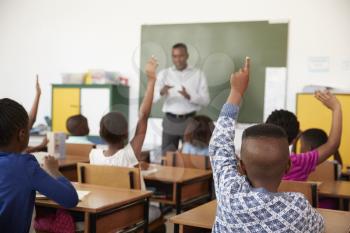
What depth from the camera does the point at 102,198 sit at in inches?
89.2

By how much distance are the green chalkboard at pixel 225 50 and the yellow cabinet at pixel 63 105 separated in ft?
3.82

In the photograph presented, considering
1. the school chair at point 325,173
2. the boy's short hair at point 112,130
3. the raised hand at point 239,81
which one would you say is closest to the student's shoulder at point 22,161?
the raised hand at point 239,81

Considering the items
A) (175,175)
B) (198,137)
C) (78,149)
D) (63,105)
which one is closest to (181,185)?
(175,175)

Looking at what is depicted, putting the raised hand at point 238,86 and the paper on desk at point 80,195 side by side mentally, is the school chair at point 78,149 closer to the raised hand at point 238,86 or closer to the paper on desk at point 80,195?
the paper on desk at point 80,195

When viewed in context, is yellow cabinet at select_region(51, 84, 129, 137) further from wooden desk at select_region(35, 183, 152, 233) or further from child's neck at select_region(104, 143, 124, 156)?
wooden desk at select_region(35, 183, 152, 233)

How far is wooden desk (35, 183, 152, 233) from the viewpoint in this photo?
2.07m

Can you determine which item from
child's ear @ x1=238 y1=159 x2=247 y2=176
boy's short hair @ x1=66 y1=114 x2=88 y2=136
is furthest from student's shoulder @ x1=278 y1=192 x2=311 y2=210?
boy's short hair @ x1=66 y1=114 x2=88 y2=136

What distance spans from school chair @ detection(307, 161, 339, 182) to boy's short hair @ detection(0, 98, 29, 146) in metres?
2.12

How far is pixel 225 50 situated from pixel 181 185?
3.27m

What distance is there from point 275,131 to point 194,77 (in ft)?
14.3

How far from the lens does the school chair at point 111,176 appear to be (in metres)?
2.60

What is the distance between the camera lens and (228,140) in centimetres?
151

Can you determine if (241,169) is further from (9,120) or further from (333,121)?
(333,121)

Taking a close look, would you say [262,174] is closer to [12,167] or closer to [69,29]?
[12,167]
